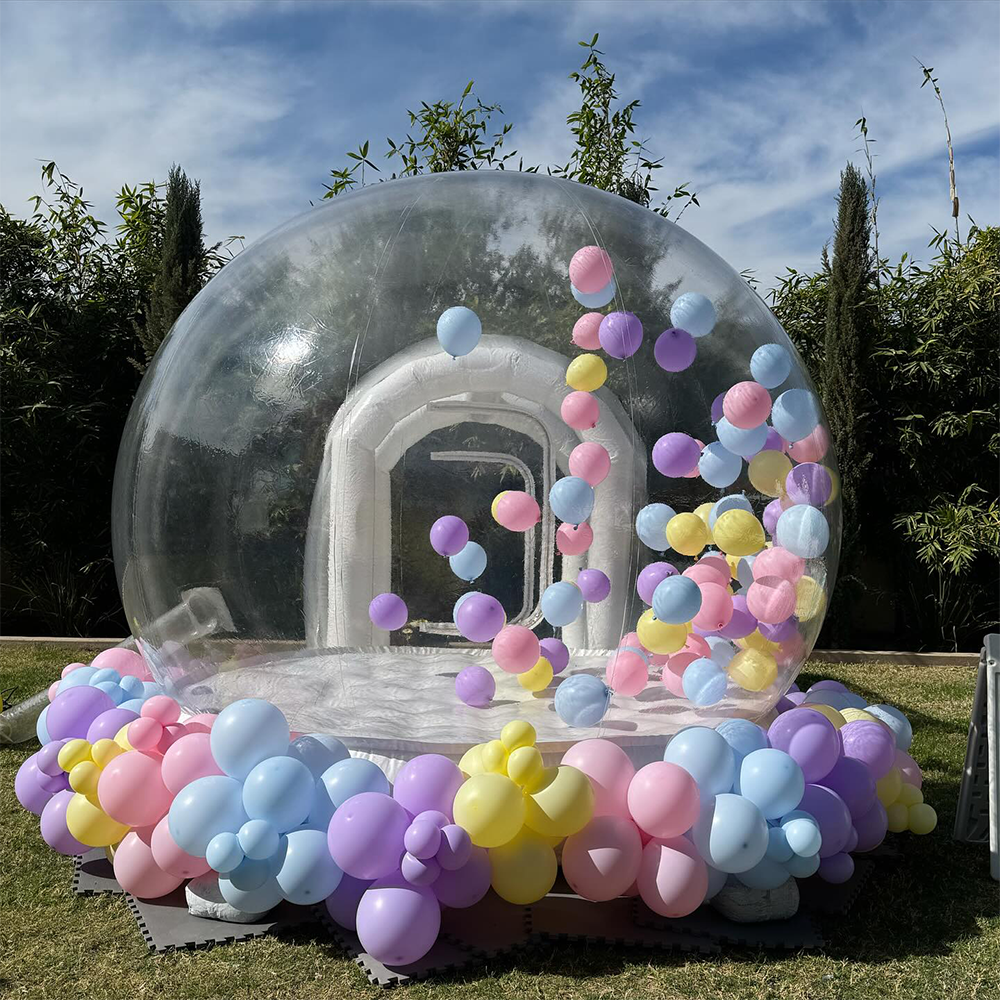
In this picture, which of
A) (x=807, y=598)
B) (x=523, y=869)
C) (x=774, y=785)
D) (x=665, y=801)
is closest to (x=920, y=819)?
(x=807, y=598)

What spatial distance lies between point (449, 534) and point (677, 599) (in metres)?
0.96

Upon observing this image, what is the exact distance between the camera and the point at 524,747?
3443mm

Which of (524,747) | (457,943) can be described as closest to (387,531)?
(524,747)

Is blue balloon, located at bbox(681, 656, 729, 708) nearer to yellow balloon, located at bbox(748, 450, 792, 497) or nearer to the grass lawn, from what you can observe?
yellow balloon, located at bbox(748, 450, 792, 497)

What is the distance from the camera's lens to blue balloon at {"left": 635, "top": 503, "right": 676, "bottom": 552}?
421 centimetres

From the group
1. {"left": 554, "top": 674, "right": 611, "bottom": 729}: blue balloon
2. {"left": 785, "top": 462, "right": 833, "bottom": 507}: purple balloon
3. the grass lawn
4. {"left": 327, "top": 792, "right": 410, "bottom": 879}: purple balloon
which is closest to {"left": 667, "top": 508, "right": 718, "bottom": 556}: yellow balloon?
{"left": 785, "top": 462, "right": 833, "bottom": 507}: purple balloon

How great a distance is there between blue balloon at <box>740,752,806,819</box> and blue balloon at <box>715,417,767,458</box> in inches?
51.1

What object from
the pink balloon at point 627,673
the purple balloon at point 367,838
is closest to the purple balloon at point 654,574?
the pink balloon at point 627,673

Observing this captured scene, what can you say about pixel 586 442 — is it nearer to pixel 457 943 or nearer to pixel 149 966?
pixel 457 943

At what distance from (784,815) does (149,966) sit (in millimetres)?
2160

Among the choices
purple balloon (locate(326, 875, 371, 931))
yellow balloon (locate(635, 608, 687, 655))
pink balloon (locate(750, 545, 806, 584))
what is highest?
pink balloon (locate(750, 545, 806, 584))

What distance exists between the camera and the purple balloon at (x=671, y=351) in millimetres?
4254

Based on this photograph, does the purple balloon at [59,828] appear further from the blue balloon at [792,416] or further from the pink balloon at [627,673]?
the blue balloon at [792,416]

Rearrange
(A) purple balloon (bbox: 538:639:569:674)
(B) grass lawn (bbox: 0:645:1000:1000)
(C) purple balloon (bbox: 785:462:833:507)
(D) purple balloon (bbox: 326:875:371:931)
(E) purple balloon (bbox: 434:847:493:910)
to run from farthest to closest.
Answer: (A) purple balloon (bbox: 538:639:569:674)
(C) purple balloon (bbox: 785:462:833:507)
(D) purple balloon (bbox: 326:875:371:931)
(E) purple balloon (bbox: 434:847:493:910)
(B) grass lawn (bbox: 0:645:1000:1000)
